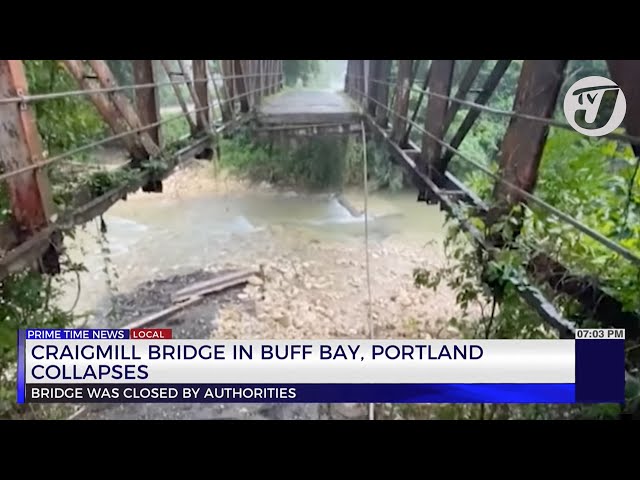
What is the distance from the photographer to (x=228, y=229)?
5.91m

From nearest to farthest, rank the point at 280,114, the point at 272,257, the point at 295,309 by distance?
the point at 295,309, the point at 272,257, the point at 280,114

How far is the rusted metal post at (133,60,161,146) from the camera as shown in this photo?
99.7 inches

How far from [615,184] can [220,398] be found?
1034 millimetres

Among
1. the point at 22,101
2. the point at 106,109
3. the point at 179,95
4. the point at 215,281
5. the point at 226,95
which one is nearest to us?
the point at 22,101

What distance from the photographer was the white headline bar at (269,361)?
1249 mm

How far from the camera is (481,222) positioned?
6.01 ft

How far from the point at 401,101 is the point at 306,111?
2.13 meters

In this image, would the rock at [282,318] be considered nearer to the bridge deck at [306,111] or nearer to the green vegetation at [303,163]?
the bridge deck at [306,111]

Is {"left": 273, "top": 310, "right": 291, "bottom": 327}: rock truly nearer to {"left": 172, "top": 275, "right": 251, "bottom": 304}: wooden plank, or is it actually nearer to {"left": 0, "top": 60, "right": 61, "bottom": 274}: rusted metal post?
{"left": 172, "top": 275, "right": 251, "bottom": 304}: wooden plank

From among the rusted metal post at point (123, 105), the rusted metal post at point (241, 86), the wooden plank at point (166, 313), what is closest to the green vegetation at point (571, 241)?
the rusted metal post at point (123, 105)

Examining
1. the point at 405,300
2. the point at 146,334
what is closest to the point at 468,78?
the point at 146,334

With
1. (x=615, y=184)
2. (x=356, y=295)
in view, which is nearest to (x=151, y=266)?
(x=356, y=295)

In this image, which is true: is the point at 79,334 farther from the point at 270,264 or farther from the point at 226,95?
the point at 270,264

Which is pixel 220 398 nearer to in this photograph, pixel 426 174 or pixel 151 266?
pixel 426 174
